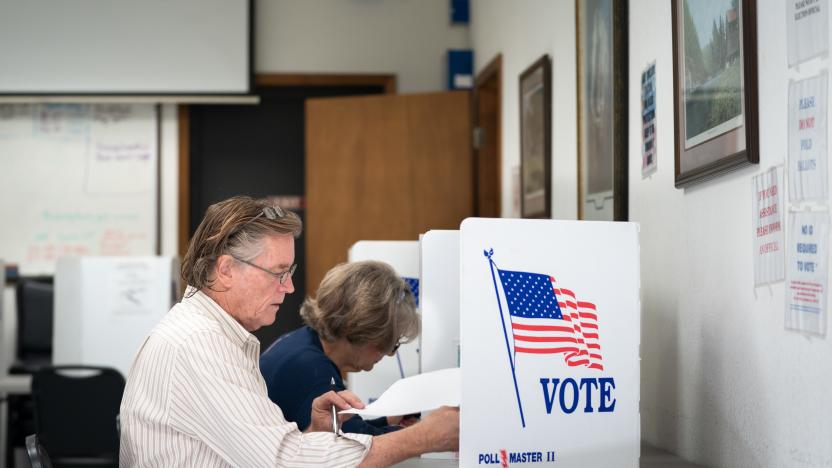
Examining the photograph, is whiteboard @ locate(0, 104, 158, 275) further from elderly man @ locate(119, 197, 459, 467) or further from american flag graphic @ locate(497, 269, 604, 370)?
american flag graphic @ locate(497, 269, 604, 370)

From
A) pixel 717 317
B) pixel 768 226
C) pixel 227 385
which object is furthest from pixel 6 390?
pixel 768 226

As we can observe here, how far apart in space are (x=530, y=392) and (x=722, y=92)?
690 millimetres

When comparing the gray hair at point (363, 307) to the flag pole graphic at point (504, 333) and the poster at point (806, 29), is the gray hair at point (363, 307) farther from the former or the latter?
the poster at point (806, 29)

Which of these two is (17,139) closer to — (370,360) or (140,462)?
(370,360)

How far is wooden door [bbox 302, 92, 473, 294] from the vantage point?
4855 millimetres

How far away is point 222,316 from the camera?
173cm

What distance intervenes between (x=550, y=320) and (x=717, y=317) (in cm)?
42

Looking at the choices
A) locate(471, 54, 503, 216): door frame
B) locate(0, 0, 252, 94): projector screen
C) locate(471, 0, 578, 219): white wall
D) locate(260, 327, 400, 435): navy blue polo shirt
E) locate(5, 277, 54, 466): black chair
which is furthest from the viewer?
locate(0, 0, 252, 94): projector screen

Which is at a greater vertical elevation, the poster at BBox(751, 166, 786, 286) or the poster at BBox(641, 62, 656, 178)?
the poster at BBox(641, 62, 656, 178)

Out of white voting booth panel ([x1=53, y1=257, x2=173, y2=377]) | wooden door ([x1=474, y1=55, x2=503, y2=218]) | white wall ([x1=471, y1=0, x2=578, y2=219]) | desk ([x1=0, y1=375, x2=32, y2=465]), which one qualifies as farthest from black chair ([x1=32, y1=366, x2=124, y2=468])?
wooden door ([x1=474, y1=55, x2=503, y2=218])

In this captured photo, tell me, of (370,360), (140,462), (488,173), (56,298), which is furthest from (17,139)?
(140,462)

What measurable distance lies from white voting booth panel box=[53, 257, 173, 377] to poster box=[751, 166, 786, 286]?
2932 millimetres

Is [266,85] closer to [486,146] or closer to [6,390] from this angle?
[486,146]

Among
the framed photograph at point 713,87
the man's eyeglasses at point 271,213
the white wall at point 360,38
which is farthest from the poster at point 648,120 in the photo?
the white wall at point 360,38
